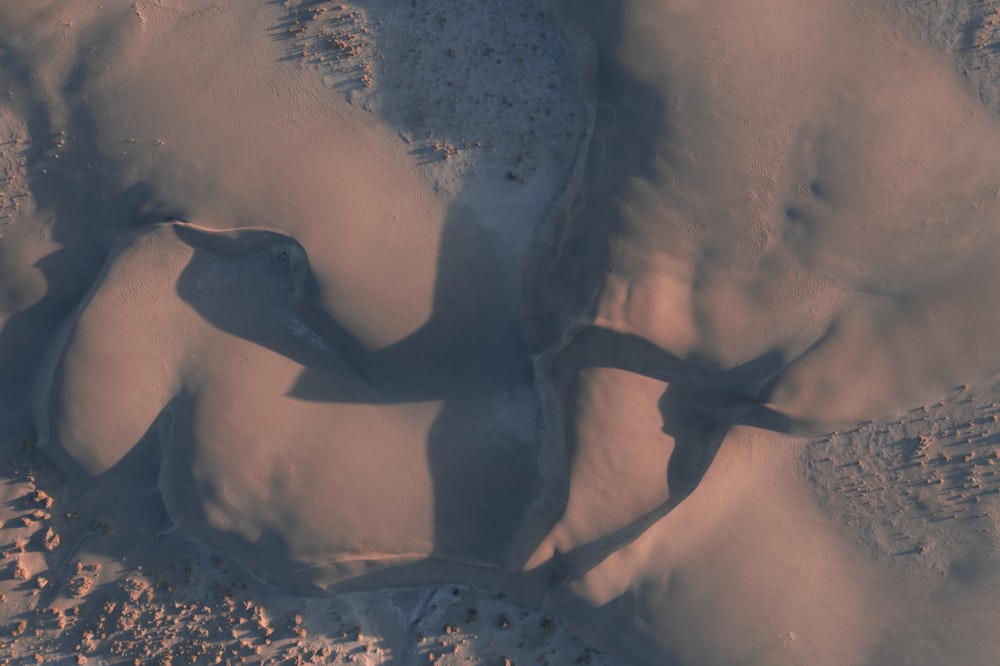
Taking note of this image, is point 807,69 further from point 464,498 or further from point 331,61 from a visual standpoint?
point 464,498

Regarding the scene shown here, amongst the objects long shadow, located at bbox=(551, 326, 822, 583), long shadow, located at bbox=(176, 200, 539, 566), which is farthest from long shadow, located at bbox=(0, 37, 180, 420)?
long shadow, located at bbox=(551, 326, 822, 583)

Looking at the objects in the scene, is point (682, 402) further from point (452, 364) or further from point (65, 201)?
point (65, 201)

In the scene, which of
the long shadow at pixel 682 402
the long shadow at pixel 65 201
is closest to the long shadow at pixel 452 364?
the long shadow at pixel 682 402

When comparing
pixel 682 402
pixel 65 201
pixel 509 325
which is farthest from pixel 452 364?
pixel 65 201

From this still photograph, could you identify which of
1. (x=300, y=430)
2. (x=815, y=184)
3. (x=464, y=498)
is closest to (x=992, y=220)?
(x=815, y=184)

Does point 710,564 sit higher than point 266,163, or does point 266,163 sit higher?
point 266,163

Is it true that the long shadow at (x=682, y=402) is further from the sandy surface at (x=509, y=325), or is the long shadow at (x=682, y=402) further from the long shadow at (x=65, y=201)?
the long shadow at (x=65, y=201)

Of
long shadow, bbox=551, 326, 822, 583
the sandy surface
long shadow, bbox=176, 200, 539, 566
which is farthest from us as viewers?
long shadow, bbox=176, 200, 539, 566

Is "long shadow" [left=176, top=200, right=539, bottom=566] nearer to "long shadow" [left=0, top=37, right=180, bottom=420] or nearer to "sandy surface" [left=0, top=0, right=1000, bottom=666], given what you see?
"sandy surface" [left=0, top=0, right=1000, bottom=666]
